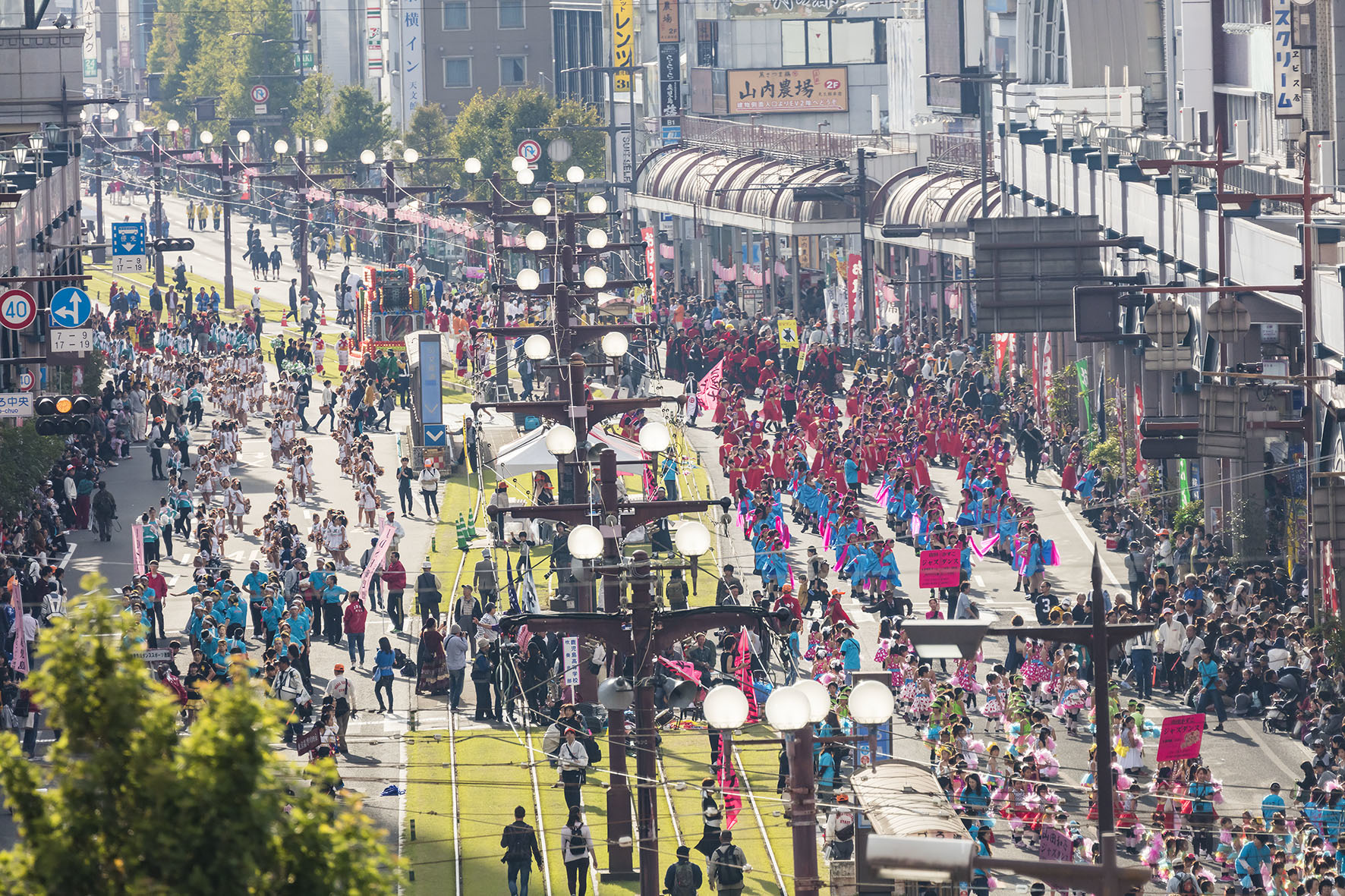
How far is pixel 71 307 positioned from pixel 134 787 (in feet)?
103

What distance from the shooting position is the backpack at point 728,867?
72.8 feet

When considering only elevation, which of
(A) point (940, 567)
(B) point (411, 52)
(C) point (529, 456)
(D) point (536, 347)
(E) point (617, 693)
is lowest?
(A) point (940, 567)

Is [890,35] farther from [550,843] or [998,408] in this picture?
[550,843]

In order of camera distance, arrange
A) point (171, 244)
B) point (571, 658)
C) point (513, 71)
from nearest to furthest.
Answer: point (571, 658)
point (171, 244)
point (513, 71)

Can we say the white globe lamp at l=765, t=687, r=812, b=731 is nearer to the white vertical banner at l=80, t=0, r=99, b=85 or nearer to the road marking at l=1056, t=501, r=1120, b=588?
the road marking at l=1056, t=501, r=1120, b=588

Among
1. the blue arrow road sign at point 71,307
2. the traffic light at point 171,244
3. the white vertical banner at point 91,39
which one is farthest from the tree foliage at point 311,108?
the blue arrow road sign at point 71,307

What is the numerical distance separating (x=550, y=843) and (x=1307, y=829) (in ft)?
27.9

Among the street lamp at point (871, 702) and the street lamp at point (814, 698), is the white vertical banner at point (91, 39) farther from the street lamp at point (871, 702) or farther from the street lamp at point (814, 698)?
the street lamp at point (814, 698)

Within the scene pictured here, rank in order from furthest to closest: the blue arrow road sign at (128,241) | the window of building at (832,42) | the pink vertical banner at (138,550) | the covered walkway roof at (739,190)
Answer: the window of building at (832,42)
the covered walkway roof at (739,190)
the blue arrow road sign at (128,241)
the pink vertical banner at (138,550)

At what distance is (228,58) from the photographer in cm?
11662

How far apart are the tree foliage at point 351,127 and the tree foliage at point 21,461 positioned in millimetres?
55964

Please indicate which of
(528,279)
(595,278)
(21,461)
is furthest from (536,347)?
(21,461)

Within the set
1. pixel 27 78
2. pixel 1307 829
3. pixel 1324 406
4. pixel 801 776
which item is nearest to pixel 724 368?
pixel 27 78

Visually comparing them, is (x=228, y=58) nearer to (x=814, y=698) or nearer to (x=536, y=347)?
(x=536, y=347)
